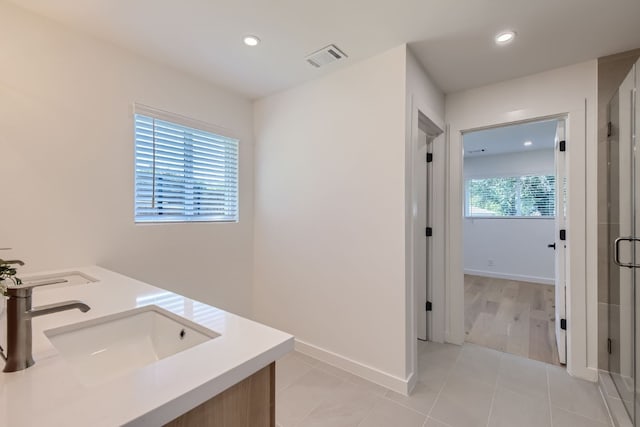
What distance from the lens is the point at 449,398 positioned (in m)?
1.94

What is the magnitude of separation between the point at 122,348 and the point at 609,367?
315cm

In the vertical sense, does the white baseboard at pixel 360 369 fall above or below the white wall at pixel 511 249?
below

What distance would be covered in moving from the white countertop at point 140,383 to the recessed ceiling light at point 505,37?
7.62 feet

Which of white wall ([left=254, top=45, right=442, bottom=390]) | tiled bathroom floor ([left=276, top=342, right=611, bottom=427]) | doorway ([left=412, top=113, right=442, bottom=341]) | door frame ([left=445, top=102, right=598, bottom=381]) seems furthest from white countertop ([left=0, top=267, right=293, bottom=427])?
door frame ([left=445, top=102, right=598, bottom=381])

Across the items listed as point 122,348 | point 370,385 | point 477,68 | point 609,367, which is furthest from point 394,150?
point 609,367

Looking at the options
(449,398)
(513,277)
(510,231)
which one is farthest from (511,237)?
(449,398)

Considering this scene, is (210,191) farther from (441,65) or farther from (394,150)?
(441,65)

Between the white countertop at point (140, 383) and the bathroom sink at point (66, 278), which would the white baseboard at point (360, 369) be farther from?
the bathroom sink at point (66, 278)

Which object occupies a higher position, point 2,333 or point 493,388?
point 2,333

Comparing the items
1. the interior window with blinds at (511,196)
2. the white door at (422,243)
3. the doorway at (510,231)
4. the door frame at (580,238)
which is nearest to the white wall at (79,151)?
the white door at (422,243)

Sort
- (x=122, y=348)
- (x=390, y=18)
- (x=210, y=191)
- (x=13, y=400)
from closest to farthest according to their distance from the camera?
(x=13, y=400) → (x=122, y=348) → (x=390, y=18) → (x=210, y=191)

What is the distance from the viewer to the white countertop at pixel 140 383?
0.56m

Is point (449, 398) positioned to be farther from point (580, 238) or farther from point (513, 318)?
point (513, 318)

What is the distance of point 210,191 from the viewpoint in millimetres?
2738
